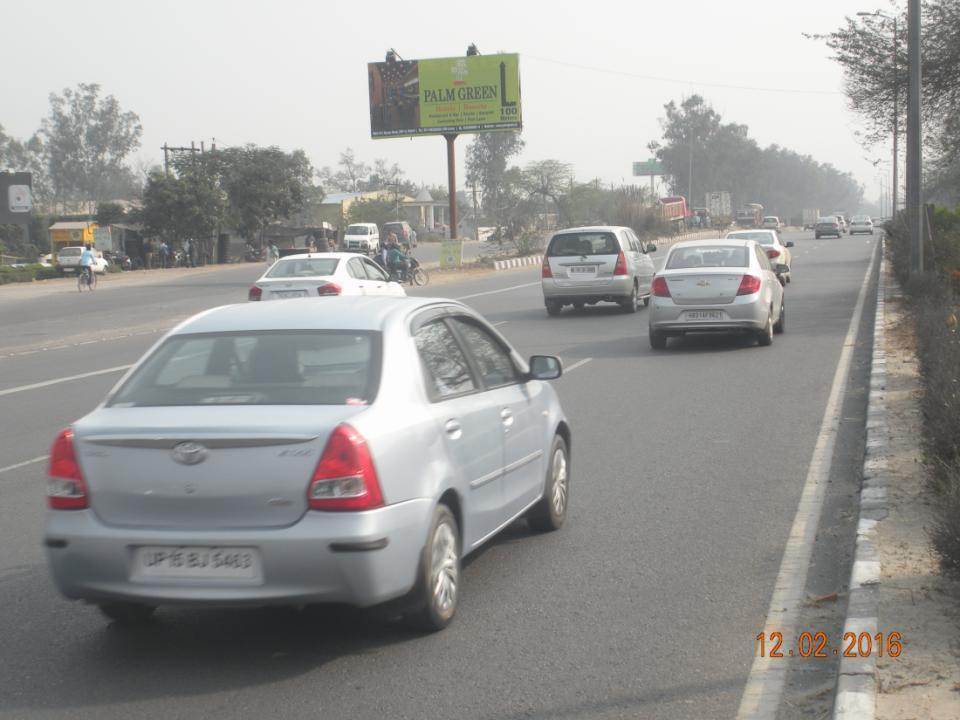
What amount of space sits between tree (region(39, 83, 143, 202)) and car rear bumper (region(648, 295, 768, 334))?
411ft

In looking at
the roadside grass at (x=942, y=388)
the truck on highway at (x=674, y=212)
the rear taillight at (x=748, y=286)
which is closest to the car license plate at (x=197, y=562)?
the roadside grass at (x=942, y=388)

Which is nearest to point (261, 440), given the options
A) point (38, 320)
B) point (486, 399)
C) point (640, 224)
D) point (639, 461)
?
point (486, 399)

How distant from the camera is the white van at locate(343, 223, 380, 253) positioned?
70812 millimetres

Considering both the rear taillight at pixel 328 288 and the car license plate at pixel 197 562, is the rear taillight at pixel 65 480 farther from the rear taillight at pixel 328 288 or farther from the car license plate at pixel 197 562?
the rear taillight at pixel 328 288

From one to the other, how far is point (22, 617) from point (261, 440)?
5.92 ft

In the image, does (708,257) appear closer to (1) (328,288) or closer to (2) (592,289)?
(2) (592,289)

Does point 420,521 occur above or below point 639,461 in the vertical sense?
above

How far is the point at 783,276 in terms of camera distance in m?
31.3

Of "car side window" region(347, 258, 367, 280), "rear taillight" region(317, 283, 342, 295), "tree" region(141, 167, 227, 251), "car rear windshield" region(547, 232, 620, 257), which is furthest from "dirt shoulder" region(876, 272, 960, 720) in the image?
"tree" region(141, 167, 227, 251)

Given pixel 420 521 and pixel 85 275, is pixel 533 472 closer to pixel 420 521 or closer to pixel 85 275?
pixel 420 521

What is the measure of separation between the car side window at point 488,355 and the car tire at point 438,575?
1.02m

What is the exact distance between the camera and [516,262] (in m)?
54.2

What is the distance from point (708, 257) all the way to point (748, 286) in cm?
106

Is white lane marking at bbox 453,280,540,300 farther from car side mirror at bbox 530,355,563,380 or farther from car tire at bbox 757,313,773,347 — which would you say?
car side mirror at bbox 530,355,563,380
